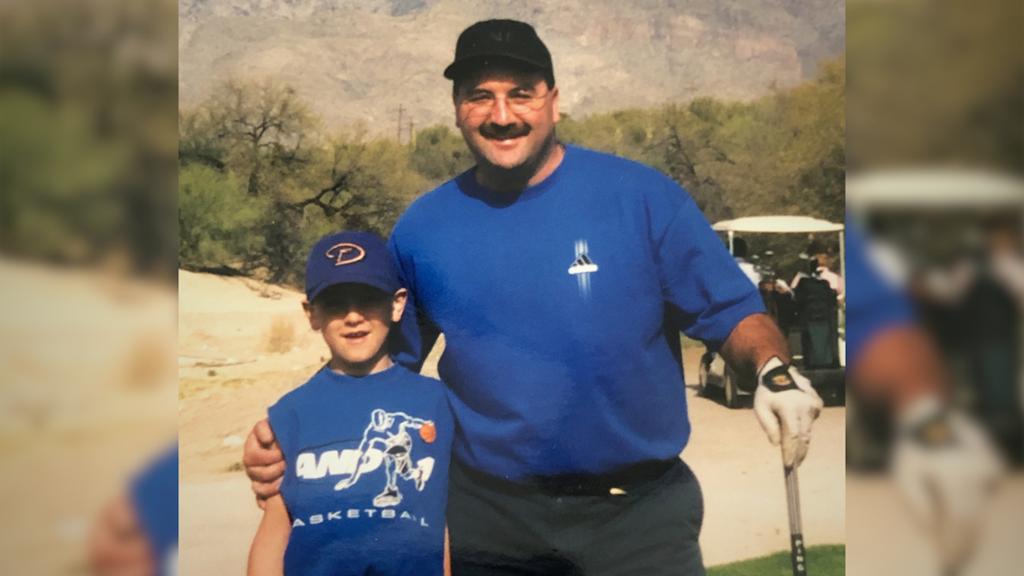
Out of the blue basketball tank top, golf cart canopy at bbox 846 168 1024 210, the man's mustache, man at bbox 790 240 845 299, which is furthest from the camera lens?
golf cart canopy at bbox 846 168 1024 210

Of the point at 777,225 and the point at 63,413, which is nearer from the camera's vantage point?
the point at 63,413

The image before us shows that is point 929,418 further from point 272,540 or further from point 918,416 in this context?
point 272,540

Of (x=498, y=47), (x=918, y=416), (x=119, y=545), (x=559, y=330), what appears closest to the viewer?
(x=559, y=330)

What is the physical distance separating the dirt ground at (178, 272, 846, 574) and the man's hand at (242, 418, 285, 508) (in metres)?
0.05

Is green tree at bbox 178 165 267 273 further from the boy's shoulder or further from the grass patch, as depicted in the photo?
the grass patch

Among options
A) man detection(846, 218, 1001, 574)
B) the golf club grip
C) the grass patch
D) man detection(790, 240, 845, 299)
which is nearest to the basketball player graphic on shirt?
the grass patch

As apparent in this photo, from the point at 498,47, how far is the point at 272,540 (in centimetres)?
229

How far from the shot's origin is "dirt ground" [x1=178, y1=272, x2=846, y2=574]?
12.6ft

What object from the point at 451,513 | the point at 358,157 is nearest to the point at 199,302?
the point at 358,157

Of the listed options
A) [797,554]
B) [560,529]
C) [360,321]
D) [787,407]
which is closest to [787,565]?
[797,554]

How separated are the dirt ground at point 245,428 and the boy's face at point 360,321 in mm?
119

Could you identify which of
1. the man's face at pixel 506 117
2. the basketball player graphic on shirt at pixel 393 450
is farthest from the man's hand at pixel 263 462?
the man's face at pixel 506 117

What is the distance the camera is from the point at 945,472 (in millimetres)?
4148

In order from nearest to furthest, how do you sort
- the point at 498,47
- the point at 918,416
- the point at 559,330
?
the point at 559,330 → the point at 498,47 → the point at 918,416
